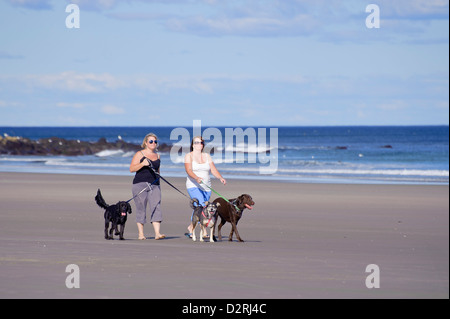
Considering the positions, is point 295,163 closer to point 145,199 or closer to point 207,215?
point 145,199

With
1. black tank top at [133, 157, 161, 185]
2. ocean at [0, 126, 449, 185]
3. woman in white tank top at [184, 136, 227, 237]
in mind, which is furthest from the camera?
ocean at [0, 126, 449, 185]

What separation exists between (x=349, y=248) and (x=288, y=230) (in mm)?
2272

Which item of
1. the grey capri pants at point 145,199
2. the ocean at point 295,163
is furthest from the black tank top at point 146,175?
the ocean at point 295,163

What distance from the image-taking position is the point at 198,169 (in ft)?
38.5

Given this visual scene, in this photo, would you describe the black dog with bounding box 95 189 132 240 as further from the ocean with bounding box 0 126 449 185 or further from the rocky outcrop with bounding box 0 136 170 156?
the rocky outcrop with bounding box 0 136 170 156

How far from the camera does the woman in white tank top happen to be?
11.6 meters

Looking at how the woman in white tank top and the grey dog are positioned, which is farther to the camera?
the woman in white tank top

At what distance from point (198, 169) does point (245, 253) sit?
220cm

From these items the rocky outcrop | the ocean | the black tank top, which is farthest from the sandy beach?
the rocky outcrop

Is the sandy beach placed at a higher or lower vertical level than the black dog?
lower

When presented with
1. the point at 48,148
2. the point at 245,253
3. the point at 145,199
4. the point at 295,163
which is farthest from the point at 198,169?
the point at 48,148

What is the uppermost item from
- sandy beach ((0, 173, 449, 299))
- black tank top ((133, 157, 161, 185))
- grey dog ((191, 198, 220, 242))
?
black tank top ((133, 157, 161, 185))

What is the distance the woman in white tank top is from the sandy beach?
0.80 metres
